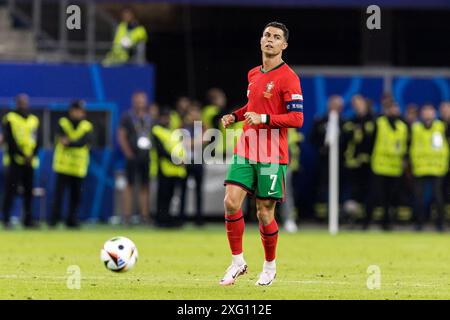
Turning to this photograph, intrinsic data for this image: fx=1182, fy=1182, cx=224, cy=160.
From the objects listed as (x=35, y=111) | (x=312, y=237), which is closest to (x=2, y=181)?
(x=35, y=111)

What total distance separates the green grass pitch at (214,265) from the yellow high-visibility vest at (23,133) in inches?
64.0

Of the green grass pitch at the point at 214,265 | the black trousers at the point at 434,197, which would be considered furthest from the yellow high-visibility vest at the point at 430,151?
the green grass pitch at the point at 214,265

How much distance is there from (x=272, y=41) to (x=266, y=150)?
102 centimetres

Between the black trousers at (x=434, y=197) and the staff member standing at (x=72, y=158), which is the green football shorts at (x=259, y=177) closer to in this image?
the staff member standing at (x=72, y=158)

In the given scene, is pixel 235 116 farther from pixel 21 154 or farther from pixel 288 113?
pixel 21 154

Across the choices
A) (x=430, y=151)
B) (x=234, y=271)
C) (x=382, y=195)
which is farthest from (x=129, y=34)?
(x=234, y=271)

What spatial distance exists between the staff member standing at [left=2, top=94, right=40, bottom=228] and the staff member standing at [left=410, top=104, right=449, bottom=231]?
713cm

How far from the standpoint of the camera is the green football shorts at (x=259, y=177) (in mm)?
11125

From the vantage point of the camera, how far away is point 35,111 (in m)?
23.9

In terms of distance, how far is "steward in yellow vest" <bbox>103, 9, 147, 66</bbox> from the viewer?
2434 centimetres

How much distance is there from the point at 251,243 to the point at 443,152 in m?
5.47

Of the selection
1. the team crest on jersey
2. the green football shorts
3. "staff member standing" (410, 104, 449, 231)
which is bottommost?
"staff member standing" (410, 104, 449, 231)

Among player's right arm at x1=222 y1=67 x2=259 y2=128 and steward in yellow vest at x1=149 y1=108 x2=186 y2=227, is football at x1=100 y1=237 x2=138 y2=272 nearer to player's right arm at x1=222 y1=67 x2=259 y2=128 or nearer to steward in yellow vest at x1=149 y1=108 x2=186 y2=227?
player's right arm at x1=222 y1=67 x2=259 y2=128

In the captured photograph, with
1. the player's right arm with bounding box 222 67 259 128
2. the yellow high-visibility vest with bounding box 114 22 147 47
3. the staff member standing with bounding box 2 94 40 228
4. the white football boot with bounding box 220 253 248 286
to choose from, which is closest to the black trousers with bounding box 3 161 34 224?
the staff member standing with bounding box 2 94 40 228
